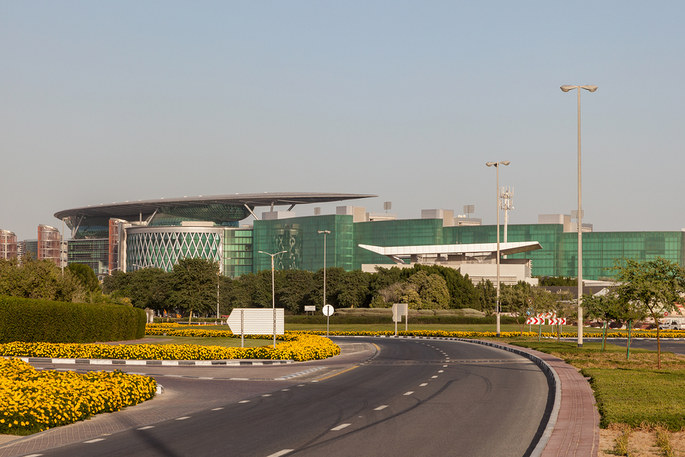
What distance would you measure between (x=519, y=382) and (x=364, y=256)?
160m

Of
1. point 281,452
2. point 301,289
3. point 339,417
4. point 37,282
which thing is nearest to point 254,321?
point 339,417

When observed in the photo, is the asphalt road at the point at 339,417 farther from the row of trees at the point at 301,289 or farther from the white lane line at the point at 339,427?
the row of trees at the point at 301,289

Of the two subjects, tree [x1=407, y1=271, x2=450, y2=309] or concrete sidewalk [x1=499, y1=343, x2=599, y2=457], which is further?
tree [x1=407, y1=271, x2=450, y2=309]

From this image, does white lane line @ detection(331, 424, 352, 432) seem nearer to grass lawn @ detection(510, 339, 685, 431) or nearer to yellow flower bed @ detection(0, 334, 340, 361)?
grass lawn @ detection(510, 339, 685, 431)

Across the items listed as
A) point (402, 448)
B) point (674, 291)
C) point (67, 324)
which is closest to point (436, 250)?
point (67, 324)

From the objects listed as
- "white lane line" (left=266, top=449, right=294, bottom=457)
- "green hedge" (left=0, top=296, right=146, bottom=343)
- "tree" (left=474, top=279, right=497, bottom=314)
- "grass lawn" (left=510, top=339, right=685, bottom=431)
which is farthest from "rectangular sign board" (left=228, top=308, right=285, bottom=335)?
"tree" (left=474, top=279, right=497, bottom=314)

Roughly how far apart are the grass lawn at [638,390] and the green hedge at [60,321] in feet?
85.1

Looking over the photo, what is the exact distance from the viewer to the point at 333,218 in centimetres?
18525

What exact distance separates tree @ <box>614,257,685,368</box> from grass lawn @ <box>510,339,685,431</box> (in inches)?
89.3

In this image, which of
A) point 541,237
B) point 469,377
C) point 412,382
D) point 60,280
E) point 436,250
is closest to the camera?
point 412,382

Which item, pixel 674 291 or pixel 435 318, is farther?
pixel 435 318

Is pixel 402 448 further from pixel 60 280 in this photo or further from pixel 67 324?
pixel 60 280

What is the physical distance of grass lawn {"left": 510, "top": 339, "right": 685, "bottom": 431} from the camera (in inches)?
595

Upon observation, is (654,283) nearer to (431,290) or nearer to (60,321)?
(60,321)
